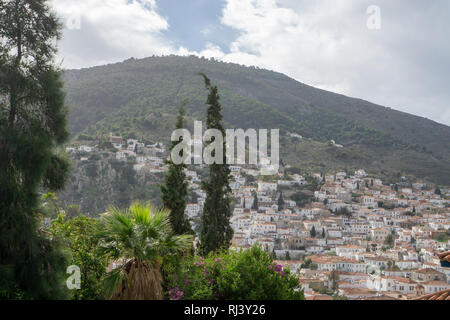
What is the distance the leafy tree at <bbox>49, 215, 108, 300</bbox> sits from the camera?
16.8 feet

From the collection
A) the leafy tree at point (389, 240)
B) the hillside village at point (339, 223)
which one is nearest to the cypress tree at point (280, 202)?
the hillside village at point (339, 223)

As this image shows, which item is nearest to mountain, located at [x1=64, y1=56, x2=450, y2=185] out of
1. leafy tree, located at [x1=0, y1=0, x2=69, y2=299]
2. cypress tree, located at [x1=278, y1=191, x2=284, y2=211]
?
cypress tree, located at [x1=278, y1=191, x2=284, y2=211]

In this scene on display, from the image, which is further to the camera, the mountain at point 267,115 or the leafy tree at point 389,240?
the mountain at point 267,115

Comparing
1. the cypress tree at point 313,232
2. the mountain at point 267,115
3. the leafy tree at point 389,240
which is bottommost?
the leafy tree at point 389,240

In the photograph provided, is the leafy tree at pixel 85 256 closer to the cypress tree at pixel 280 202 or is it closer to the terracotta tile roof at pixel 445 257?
the terracotta tile roof at pixel 445 257

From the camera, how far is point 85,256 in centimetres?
539

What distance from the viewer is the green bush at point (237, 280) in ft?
15.5

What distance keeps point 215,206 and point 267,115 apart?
7908 cm

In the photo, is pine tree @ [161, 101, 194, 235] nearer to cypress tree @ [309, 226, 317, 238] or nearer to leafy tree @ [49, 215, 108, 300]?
leafy tree @ [49, 215, 108, 300]

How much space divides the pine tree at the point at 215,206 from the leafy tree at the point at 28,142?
5470 millimetres

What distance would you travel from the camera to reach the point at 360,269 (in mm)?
35281

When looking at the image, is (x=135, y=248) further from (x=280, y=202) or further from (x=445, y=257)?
(x=280, y=202)
